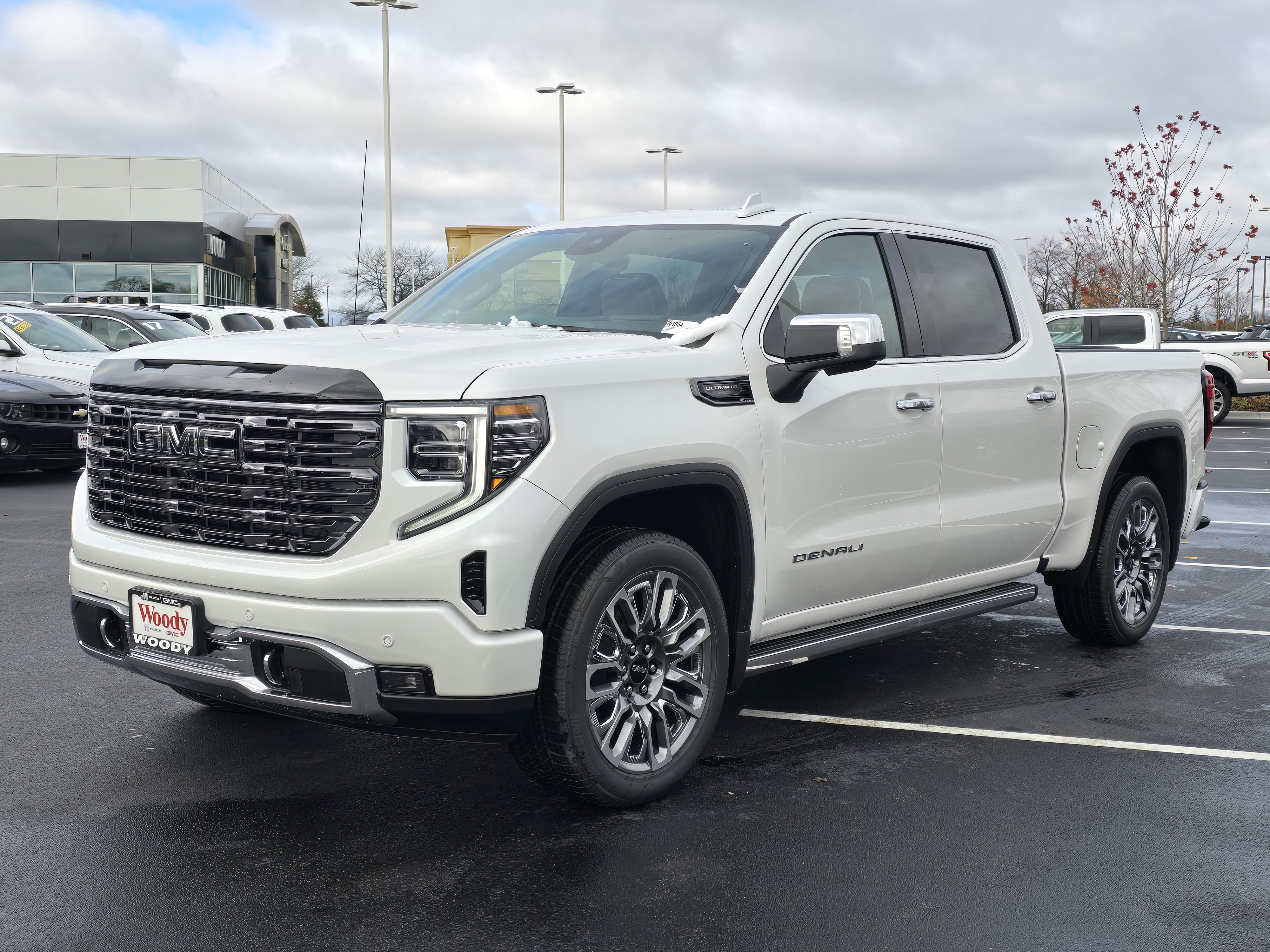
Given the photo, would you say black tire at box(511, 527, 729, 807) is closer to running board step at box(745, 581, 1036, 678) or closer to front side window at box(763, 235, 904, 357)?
running board step at box(745, 581, 1036, 678)

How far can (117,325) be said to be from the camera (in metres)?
17.8

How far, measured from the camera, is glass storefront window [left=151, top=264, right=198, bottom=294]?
159ft

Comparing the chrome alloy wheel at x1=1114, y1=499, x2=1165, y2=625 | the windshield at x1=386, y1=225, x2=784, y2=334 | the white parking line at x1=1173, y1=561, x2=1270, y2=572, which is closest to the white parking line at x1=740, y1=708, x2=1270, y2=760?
the chrome alloy wheel at x1=1114, y1=499, x2=1165, y2=625

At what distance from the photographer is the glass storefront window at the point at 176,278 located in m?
48.3

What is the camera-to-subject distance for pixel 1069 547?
6293 mm

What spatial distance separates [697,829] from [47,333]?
13.0m

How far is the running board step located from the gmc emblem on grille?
1.93 meters

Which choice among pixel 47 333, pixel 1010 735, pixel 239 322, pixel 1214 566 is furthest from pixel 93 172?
pixel 1010 735

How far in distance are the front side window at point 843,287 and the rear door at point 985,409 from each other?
203 mm

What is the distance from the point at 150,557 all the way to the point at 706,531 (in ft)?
6.03

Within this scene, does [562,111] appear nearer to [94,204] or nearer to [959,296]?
[94,204]

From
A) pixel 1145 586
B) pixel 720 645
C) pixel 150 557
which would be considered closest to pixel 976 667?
pixel 1145 586

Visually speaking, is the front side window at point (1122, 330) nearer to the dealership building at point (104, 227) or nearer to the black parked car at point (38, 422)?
the black parked car at point (38, 422)

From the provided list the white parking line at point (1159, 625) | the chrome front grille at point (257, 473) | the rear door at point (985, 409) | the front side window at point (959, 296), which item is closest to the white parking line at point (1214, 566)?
the white parking line at point (1159, 625)
